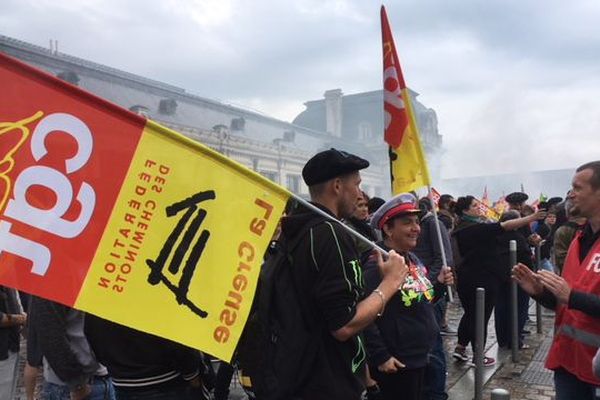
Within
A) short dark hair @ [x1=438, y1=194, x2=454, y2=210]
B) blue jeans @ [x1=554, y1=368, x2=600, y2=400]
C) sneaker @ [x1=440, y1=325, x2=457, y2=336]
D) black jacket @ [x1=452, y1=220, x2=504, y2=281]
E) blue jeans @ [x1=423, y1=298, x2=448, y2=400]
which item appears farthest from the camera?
short dark hair @ [x1=438, y1=194, x2=454, y2=210]

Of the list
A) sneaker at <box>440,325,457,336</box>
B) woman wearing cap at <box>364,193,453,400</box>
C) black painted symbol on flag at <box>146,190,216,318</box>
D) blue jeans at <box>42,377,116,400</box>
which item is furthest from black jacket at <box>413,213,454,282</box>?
black painted symbol on flag at <box>146,190,216,318</box>

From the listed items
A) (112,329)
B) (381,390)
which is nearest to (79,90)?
(112,329)

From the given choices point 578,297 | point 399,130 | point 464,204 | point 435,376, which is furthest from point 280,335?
point 464,204

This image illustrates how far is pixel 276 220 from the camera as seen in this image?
1.96 meters

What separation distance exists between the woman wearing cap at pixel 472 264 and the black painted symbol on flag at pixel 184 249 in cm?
421

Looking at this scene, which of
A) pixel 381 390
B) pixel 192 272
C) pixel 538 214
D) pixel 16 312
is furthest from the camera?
pixel 538 214

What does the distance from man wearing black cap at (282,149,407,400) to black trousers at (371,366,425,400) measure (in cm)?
89

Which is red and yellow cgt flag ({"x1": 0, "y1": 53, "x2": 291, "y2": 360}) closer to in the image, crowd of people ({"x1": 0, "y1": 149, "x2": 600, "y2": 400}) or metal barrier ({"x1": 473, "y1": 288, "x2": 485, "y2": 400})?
crowd of people ({"x1": 0, "y1": 149, "x2": 600, "y2": 400})

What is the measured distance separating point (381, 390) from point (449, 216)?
19.1ft

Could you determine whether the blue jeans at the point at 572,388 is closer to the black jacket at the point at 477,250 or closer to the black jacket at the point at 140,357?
the black jacket at the point at 140,357

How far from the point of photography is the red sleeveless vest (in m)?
2.51

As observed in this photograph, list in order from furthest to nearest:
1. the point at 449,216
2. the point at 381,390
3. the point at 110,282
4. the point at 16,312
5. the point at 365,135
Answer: the point at 365,135 < the point at 449,216 < the point at 16,312 < the point at 381,390 < the point at 110,282

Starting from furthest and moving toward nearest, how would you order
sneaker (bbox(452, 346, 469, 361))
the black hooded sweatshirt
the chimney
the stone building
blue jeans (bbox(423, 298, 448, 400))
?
the chimney
the stone building
sneaker (bbox(452, 346, 469, 361))
blue jeans (bbox(423, 298, 448, 400))
the black hooded sweatshirt

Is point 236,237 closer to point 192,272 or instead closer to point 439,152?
point 192,272
